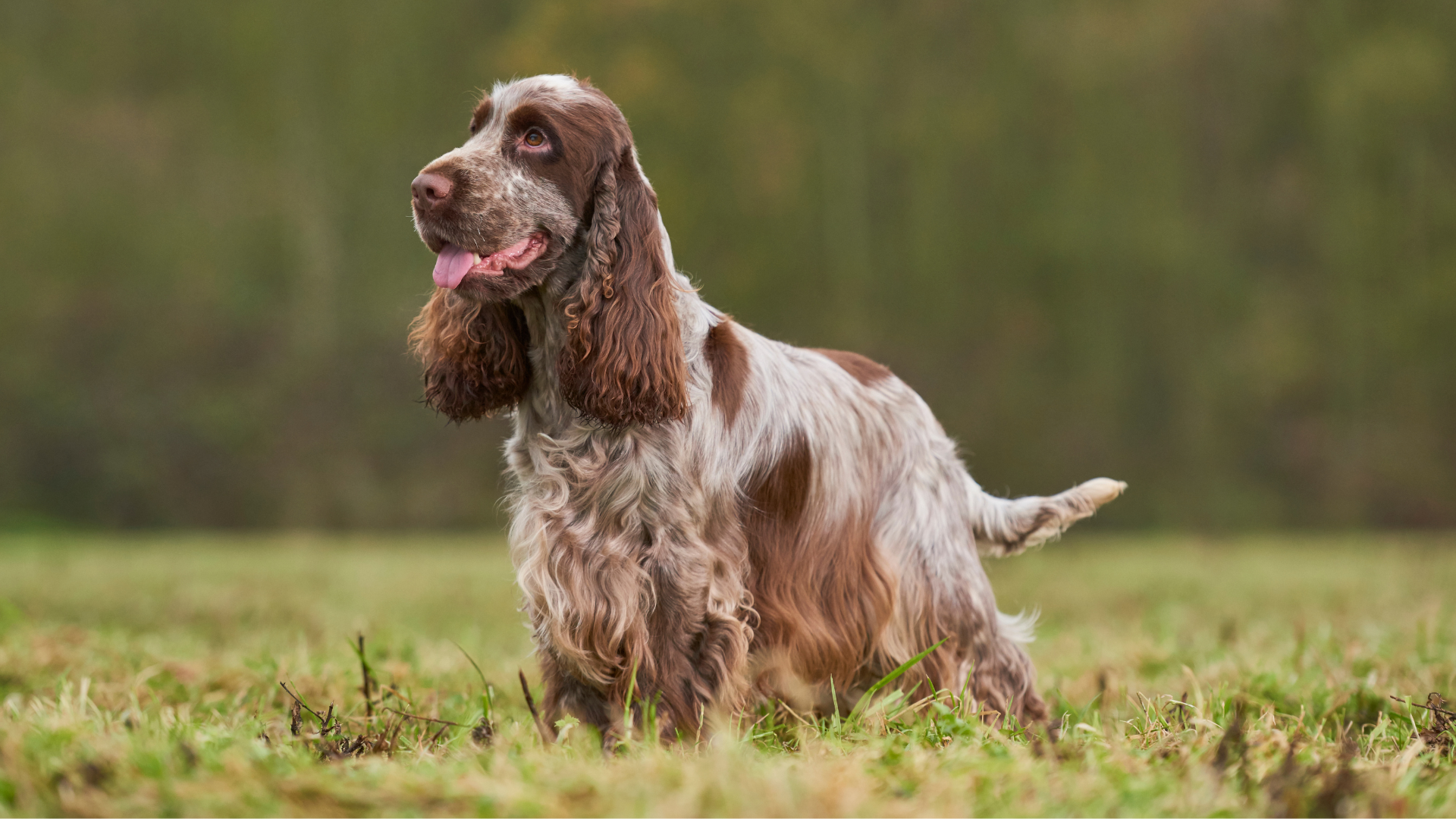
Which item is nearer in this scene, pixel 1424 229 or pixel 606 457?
pixel 606 457

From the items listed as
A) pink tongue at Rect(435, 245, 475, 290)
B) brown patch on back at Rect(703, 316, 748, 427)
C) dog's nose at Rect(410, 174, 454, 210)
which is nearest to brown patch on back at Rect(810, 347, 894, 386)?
brown patch on back at Rect(703, 316, 748, 427)

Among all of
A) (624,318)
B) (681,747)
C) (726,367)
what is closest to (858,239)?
(726,367)

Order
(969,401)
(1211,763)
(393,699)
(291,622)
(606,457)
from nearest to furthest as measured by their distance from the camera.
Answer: (1211,763) < (606,457) < (393,699) < (291,622) < (969,401)

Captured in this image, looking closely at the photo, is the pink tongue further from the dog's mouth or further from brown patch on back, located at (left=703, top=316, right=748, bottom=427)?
brown patch on back, located at (left=703, top=316, right=748, bottom=427)

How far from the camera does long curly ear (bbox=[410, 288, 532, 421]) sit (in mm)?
3260

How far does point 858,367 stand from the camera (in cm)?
375

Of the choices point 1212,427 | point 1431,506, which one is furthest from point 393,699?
point 1431,506

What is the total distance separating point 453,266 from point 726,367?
73 centimetres

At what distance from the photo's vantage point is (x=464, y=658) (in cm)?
477

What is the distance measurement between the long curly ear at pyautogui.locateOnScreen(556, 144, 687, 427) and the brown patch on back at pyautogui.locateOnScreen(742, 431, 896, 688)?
378mm

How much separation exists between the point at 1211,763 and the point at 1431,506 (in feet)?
55.9

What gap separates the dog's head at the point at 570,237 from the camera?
9.73 ft

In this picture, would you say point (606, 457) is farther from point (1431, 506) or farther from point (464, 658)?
point (1431, 506)

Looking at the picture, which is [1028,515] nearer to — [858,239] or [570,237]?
[570,237]
